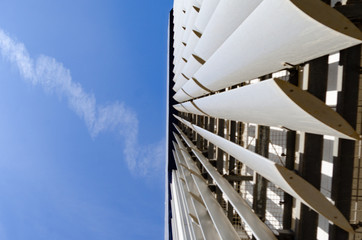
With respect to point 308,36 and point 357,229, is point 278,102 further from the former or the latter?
point 357,229

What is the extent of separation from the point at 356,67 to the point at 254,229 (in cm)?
133

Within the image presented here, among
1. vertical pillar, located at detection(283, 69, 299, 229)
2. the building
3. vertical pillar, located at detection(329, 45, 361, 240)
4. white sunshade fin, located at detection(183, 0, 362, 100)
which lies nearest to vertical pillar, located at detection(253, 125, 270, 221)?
the building

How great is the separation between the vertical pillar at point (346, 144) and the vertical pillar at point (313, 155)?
0.09 metres

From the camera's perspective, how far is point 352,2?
137cm

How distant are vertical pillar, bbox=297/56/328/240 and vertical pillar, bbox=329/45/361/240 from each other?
90 mm

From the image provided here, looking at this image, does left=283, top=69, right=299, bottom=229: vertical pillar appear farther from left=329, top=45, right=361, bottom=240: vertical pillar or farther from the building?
left=329, top=45, right=361, bottom=240: vertical pillar

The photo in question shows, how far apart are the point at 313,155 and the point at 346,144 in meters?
0.19

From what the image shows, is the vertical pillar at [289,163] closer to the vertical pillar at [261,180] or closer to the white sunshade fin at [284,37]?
the white sunshade fin at [284,37]

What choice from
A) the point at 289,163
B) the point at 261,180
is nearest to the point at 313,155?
the point at 289,163

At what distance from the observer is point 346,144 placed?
1.39 m

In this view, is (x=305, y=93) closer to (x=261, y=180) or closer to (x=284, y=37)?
(x=284, y=37)

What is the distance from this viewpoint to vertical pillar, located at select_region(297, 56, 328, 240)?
138 cm

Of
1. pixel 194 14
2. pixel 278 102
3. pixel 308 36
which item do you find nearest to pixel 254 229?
pixel 278 102

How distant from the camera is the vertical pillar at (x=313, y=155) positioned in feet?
4.54
